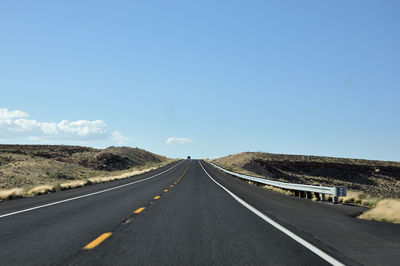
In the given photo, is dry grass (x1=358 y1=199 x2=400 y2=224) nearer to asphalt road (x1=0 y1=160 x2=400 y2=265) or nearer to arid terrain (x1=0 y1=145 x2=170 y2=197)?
asphalt road (x1=0 y1=160 x2=400 y2=265)

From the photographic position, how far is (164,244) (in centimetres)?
604

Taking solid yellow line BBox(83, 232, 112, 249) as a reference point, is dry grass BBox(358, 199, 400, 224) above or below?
above

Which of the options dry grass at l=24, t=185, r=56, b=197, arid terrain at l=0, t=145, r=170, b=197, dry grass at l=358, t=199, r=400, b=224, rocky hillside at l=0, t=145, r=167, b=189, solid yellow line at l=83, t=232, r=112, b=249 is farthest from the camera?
rocky hillside at l=0, t=145, r=167, b=189

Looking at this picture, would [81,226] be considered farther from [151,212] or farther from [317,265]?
[317,265]

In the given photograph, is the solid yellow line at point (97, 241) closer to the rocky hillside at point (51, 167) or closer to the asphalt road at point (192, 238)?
the asphalt road at point (192, 238)

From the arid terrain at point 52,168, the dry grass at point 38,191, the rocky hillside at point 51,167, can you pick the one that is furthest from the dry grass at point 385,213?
the rocky hillside at point 51,167

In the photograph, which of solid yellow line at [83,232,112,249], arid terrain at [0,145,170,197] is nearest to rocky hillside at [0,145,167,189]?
arid terrain at [0,145,170,197]

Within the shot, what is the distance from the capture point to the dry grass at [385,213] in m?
9.59

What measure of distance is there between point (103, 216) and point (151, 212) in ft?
4.40

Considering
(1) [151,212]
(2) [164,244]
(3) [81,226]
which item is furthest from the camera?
(1) [151,212]

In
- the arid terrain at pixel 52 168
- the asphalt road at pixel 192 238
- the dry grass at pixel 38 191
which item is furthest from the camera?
the arid terrain at pixel 52 168

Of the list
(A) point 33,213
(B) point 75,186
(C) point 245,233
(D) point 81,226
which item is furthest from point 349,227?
(B) point 75,186

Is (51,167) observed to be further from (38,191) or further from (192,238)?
(192,238)

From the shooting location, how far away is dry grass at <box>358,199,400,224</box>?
959cm
